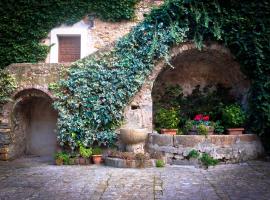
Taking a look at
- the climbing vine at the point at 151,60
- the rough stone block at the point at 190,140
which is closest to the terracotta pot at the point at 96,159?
the climbing vine at the point at 151,60

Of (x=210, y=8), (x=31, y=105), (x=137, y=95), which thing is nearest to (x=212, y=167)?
(x=137, y=95)

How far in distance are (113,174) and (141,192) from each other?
1.70 m

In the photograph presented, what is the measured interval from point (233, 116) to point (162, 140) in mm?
2355

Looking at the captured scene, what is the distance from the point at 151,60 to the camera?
9.28m

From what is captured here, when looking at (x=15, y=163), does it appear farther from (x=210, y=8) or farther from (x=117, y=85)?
(x=210, y=8)

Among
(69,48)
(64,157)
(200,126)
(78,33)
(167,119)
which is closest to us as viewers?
(64,157)

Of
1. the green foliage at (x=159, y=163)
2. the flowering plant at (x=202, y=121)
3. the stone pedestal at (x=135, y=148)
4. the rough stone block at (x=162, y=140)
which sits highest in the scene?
the flowering plant at (x=202, y=121)

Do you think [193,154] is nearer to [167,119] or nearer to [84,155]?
[167,119]

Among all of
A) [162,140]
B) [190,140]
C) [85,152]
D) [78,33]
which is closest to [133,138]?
[162,140]

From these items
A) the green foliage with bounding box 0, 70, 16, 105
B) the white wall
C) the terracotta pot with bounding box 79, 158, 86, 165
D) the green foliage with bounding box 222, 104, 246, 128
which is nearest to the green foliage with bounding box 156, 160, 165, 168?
the terracotta pot with bounding box 79, 158, 86, 165

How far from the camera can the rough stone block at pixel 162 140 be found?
8469 mm

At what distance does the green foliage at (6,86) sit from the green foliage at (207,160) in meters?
5.77

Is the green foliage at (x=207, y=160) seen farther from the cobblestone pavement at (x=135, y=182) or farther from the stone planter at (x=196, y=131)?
the stone planter at (x=196, y=131)

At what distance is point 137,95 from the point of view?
30.8 ft
